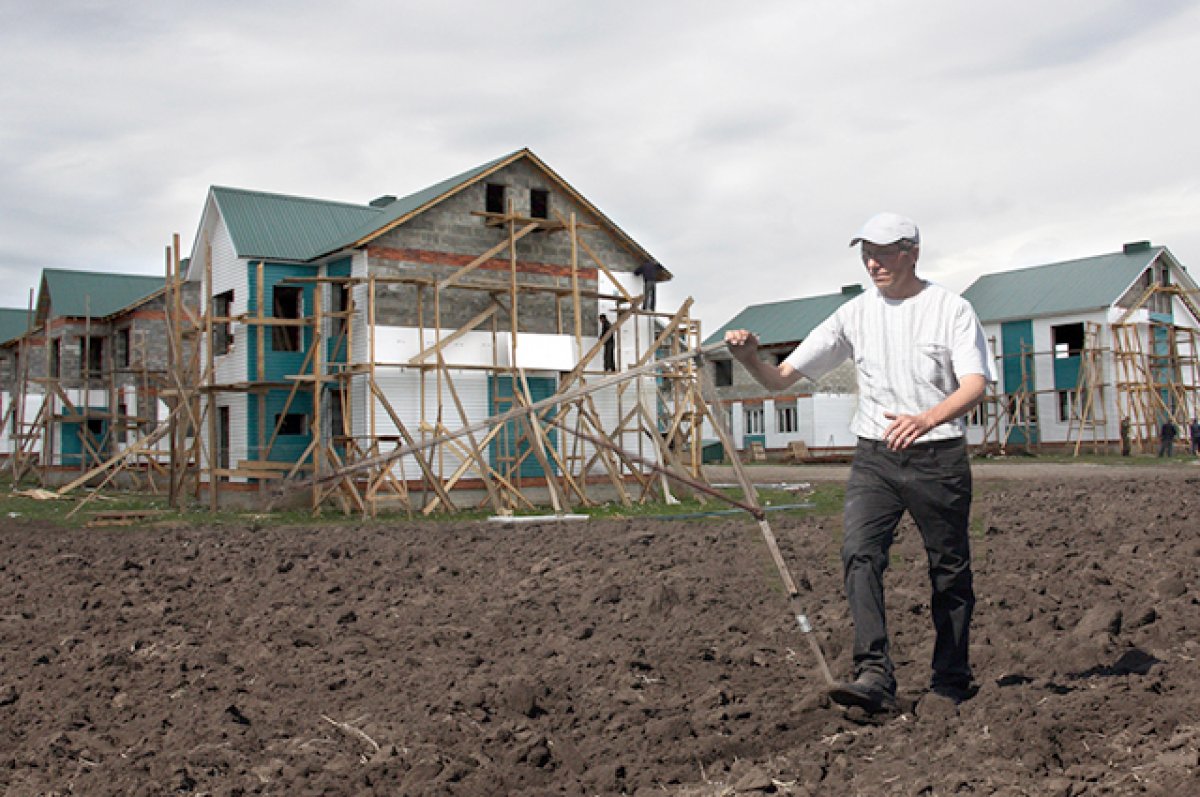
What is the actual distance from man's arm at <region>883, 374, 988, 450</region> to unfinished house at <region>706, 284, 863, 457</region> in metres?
35.7

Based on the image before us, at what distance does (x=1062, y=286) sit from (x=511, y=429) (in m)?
26.9

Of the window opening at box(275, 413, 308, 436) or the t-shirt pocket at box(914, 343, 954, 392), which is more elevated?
the window opening at box(275, 413, 308, 436)

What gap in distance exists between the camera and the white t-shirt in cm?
489

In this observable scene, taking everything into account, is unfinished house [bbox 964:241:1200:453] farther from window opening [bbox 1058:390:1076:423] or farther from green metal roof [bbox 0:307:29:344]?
green metal roof [bbox 0:307:29:344]

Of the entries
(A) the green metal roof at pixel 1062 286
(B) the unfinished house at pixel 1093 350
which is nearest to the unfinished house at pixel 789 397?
(B) the unfinished house at pixel 1093 350

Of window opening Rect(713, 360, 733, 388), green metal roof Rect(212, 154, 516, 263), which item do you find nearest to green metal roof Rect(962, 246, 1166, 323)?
window opening Rect(713, 360, 733, 388)

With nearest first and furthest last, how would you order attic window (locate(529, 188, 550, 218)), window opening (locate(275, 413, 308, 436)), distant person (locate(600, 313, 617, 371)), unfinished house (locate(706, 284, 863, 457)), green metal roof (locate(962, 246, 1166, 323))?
1. window opening (locate(275, 413, 308, 436))
2. attic window (locate(529, 188, 550, 218))
3. distant person (locate(600, 313, 617, 371))
4. green metal roof (locate(962, 246, 1166, 323))
5. unfinished house (locate(706, 284, 863, 457))

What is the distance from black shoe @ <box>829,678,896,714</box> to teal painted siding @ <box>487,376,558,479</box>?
1688 cm

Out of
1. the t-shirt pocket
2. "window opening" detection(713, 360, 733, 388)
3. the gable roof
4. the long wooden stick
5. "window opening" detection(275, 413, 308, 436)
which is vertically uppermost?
the gable roof

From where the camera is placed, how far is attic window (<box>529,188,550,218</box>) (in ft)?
77.2

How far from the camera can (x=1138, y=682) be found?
506 cm

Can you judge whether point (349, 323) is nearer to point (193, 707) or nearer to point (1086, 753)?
point (193, 707)

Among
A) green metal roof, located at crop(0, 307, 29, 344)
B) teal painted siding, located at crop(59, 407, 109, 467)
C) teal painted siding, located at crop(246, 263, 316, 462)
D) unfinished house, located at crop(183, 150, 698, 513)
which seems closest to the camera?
unfinished house, located at crop(183, 150, 698, 513)

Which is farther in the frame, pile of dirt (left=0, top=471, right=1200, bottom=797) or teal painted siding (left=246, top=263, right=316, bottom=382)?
teal painted siding (left=246, top=263, right=316, bottom=382)
